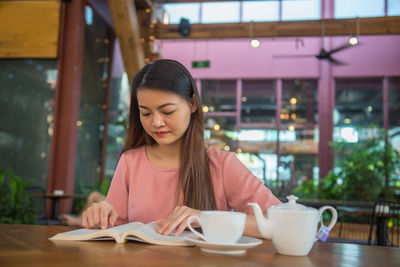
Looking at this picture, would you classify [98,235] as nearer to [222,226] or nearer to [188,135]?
[222,226]

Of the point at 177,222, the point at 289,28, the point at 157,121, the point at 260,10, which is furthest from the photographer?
the point at 260,10

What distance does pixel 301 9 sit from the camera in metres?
10.5

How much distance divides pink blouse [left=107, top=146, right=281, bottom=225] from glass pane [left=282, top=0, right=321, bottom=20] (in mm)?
9514

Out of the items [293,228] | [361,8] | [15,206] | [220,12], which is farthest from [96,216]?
[361,8]

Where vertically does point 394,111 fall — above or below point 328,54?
below

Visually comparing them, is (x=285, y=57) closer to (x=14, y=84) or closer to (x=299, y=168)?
(x=299, y=168)

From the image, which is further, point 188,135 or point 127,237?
point 188,135

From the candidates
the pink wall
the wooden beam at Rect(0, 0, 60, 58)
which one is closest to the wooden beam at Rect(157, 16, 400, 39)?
the pink wall

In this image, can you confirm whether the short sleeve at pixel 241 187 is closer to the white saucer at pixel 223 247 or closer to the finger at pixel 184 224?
the finger at pixel 184 224

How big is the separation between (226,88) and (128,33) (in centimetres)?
405

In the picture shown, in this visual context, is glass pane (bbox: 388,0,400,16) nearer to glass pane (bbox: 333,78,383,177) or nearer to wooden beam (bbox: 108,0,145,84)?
glass pane (bbox: 333,78,383,177)

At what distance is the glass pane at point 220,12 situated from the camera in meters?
10.6

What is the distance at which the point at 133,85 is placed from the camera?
1.61 metres

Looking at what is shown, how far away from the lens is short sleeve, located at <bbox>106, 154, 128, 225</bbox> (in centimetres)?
162
